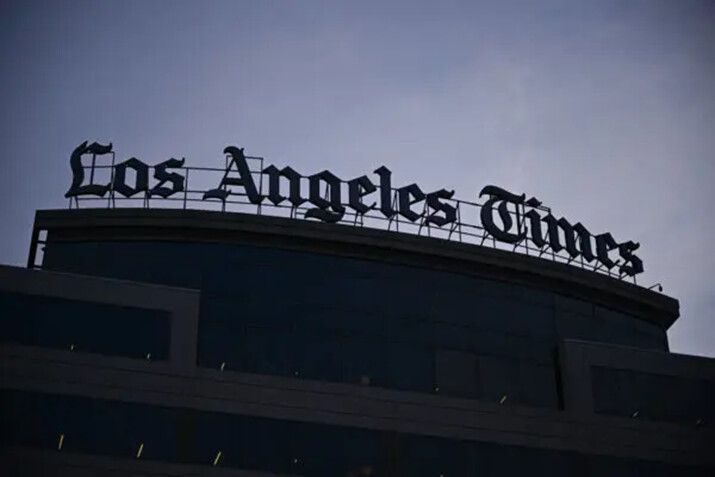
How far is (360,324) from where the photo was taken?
195 feet

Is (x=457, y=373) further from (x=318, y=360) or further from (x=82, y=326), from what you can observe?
(x=82, y=326)

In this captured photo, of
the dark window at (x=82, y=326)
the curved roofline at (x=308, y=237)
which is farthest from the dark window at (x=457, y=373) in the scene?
the dark window at (x=82, y=326)

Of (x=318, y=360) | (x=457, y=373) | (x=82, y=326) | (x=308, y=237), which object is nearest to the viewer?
(x=82, y=326)

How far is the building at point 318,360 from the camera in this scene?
51.6 m

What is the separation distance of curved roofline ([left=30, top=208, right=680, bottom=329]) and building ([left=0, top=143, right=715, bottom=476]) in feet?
0.32

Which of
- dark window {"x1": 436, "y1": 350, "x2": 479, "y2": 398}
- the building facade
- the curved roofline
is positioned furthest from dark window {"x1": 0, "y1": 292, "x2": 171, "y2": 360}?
dark window {"x1": 436, "y1": 350, "x2": 479, "y2": 398}

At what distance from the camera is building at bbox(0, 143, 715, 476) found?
51.6 m

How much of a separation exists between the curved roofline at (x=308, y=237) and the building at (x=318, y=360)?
10 centimetres

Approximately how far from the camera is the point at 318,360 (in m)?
57.8

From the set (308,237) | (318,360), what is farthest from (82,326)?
(308,237)

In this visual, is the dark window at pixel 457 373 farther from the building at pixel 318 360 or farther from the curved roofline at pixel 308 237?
the curved roofline at pixel 308 237

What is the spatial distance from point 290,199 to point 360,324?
7497 millimetres

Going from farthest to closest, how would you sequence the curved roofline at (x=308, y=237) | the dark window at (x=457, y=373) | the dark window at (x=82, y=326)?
1. the curved roofline at (x=308, y=237)
2. the dark window at (x=457, y=373)
3. the dark window at (x=82, y=326)

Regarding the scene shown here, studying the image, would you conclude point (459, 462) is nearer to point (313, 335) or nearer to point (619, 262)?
point (313, 335)
